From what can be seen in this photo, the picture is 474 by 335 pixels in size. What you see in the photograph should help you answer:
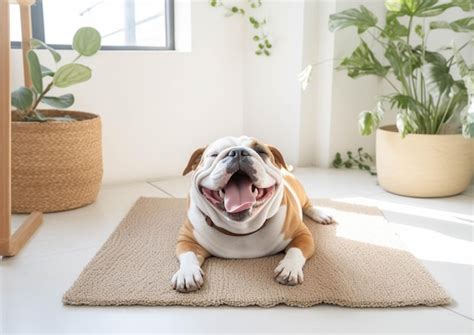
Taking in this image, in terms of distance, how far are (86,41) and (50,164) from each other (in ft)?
1.36

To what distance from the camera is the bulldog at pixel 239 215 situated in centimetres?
117

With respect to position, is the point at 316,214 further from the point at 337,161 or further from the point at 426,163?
the point at 337,161

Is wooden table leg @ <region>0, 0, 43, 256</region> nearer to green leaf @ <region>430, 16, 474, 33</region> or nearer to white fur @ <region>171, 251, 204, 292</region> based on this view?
white fur @ <region>171, 251, 204, 292</region>

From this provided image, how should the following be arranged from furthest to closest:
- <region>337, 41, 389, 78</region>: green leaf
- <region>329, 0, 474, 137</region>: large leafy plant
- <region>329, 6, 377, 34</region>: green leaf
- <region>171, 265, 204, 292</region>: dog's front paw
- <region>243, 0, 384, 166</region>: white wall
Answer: <region>243, 0, 384, 166</region>: white wall
<region>337, 41, 389, 78</region>: green leaf
<region>329, 6, 377, 34</region>: green leaf
<region>329, 0, 474, 137</region>: large leafy plant
<region>171, 265, 204, 292</region>: dog's front paw

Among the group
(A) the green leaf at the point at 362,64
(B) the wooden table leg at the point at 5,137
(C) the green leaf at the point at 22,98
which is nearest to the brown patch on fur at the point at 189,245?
(B) the wooden table leg at the point at 5,137

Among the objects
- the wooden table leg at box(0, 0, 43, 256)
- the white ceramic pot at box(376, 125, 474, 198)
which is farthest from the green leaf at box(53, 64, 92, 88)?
the white ceramic pot at box(376, 125, 474, 198)

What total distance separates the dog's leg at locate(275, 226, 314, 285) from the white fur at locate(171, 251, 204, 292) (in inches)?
7.1

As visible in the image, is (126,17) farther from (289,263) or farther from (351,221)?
(289,263)

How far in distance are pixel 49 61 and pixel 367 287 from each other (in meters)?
1.45

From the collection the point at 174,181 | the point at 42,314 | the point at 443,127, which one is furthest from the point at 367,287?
the point at 174,181

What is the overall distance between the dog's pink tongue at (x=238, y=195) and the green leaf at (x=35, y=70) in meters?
0.79

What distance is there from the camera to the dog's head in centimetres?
117

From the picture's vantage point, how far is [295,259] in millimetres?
1239

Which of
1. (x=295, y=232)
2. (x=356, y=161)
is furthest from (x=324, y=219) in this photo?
(x=356, y=161)
